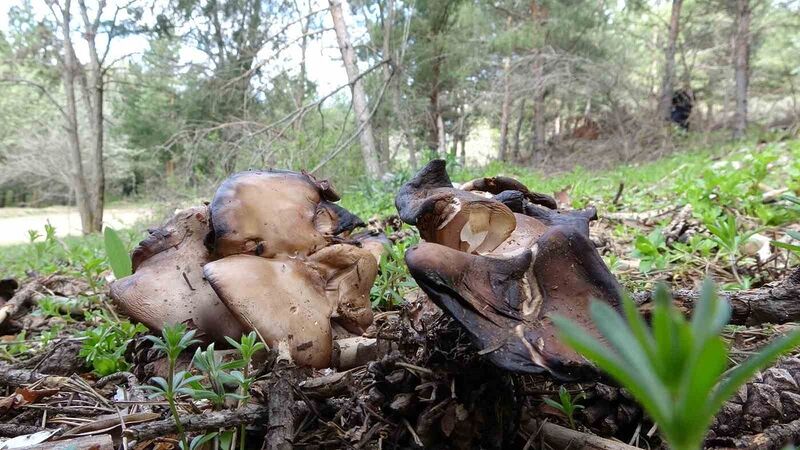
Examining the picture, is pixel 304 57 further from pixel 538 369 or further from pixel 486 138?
pixel 486 138

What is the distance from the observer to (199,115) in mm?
18688

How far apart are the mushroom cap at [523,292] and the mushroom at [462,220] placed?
101 mm

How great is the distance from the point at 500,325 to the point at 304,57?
40.7ft

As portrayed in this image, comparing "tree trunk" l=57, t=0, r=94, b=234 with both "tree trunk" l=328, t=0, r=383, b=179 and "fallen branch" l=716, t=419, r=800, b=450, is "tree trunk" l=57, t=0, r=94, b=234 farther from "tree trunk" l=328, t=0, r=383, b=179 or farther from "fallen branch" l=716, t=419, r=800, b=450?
"fallen branch" l=716, t=419, r=800, b=450

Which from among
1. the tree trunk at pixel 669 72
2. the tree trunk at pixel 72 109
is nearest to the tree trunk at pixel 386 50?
the tree trunk at pixel 669 72

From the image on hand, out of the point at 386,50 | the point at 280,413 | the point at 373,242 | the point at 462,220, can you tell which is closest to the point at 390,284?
the point at 373,242

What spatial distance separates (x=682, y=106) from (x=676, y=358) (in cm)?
1788

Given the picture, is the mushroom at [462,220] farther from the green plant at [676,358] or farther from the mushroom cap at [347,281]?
the green plant at [676,358]

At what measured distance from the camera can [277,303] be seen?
1380 millimetres

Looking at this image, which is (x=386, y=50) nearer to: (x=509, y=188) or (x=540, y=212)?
(x=509, y=188)

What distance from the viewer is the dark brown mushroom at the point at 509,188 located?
1.48 m

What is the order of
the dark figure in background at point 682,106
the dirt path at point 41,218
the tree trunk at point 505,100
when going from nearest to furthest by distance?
the tree trunk at point 505,100 < the dark figure in background at point 682,106 < the dirt path at point 41,218

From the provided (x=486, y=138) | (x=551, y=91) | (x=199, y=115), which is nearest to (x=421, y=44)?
(x=551, y=91)

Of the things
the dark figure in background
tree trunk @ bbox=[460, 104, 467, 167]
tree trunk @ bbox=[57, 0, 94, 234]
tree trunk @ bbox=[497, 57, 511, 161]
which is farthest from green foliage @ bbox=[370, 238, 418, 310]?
tree trunk @ bbox=[57, 0, 94, 234]
